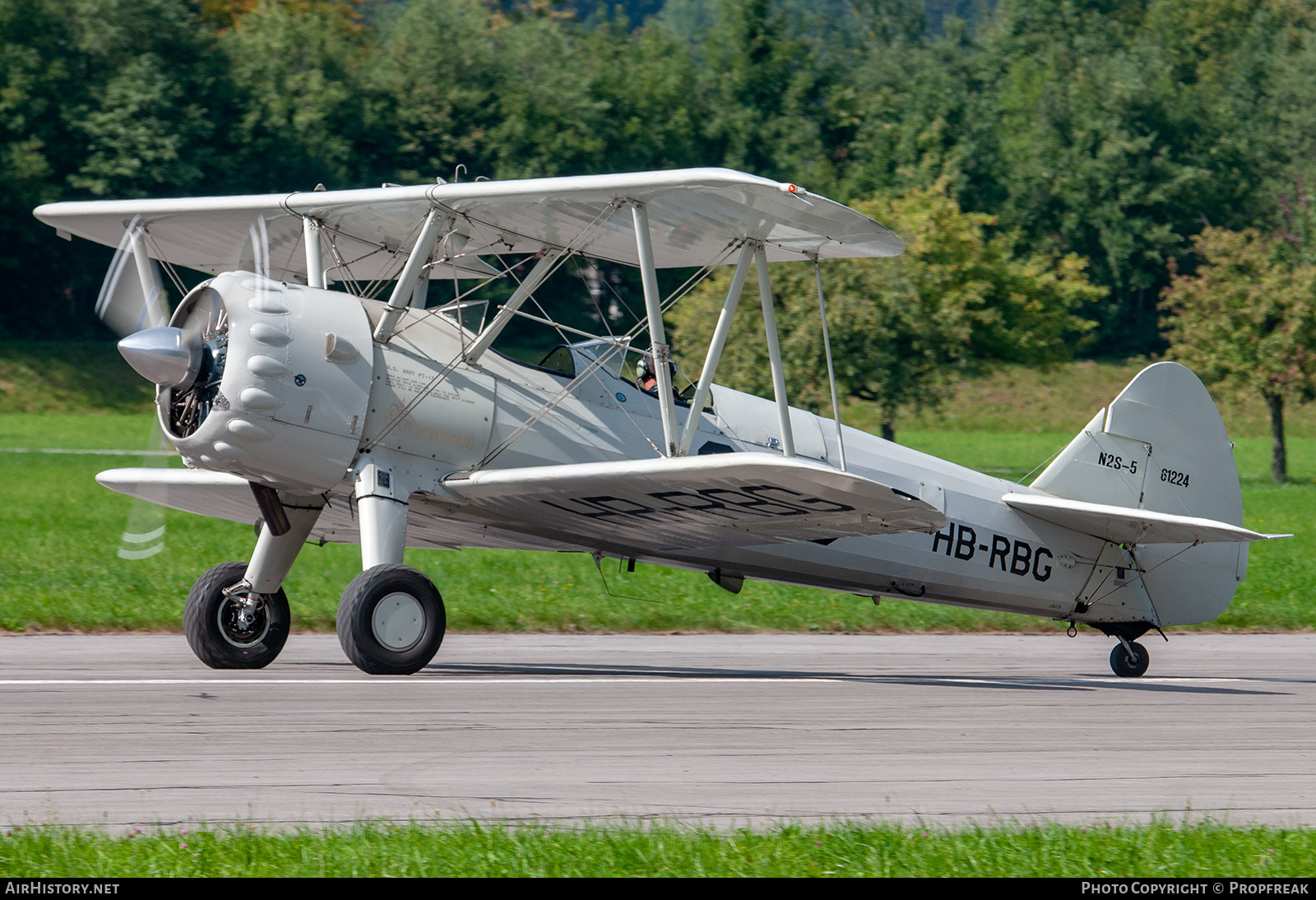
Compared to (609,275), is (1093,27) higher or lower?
higher

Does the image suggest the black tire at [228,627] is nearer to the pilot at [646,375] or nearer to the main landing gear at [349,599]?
the main landing gear at [349,599]

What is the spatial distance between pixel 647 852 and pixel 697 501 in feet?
16.5

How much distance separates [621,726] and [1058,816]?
286 centimetres

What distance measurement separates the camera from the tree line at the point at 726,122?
188 ft

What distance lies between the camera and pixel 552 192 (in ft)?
32.7

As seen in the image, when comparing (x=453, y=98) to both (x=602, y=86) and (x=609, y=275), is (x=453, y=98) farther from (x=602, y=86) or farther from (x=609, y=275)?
(x=609, y=275)

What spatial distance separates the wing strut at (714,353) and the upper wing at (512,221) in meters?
0.21

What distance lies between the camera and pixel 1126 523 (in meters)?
11.5

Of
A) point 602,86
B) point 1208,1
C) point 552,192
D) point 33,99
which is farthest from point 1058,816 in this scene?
point 1208,1

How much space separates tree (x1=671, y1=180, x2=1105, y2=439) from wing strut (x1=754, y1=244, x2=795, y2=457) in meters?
24.0

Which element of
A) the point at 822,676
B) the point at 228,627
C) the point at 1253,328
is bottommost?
the point at 228,627

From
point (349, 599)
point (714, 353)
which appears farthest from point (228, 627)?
point (714, 353)

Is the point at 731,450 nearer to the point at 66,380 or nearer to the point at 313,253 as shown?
the point at 313,253

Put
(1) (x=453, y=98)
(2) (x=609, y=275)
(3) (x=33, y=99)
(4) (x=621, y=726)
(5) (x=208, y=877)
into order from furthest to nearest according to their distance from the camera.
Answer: (1) (x=453, y=98) < (3) (x=33, y=99) < (2) (x=609, y=275) < (4) (x=621, y=726) < (5) (x=208, y=877)
